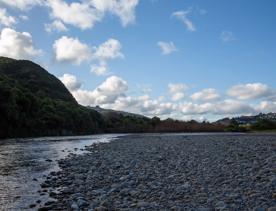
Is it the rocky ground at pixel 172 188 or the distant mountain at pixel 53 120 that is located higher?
the distant mountain at pixel 53 120

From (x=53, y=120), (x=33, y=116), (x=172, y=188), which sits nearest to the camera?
(x=172, y=188)

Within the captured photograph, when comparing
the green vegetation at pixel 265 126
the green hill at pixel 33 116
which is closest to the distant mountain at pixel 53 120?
the green hill at pixel 33 116

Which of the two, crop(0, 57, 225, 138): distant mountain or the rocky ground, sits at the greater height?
crop(0, 57, 225, 138): distant mountain

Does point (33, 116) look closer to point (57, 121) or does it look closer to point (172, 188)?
point (57, 121)

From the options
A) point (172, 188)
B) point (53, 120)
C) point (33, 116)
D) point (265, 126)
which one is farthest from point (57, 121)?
point (172, 188)

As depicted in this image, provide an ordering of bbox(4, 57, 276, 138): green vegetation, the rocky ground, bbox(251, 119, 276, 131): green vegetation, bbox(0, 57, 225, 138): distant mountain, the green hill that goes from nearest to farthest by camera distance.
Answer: the rocky ground < the green hill < bbox(0, 57, 225, 138): distant mountain < bbox(4, 57, 276, 138): green vegetation < bbox(251, 119, 276, 131): green vegetation

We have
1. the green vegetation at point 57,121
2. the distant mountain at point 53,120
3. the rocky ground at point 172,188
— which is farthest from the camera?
the green vegetation at point 57,121

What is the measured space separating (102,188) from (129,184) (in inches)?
45.3

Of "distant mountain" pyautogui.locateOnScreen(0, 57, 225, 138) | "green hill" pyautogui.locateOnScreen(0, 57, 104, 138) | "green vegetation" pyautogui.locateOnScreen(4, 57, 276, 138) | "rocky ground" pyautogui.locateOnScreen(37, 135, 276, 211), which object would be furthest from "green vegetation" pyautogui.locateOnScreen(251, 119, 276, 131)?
"rocky ground" pyautogui.locateOnScreen(37, 135, 276, 211)

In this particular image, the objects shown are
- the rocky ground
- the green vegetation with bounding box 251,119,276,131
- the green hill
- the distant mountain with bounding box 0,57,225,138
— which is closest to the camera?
the rocky ground

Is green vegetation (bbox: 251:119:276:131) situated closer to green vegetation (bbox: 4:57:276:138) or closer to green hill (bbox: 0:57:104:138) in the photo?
green vegetation (bbox: 4:57:276:138)

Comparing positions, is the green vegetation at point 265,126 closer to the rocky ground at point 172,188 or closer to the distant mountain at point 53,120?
the distant mountain at point 53,120

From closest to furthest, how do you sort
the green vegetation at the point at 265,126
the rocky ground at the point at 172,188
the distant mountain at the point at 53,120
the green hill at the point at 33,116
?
the rocky ground at the point at 172,188, the green hill at the point at 33,116, the distant mountain at the point at 53,120, the green vegetation at the point at 265,126

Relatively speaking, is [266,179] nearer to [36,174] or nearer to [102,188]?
[102,188]
